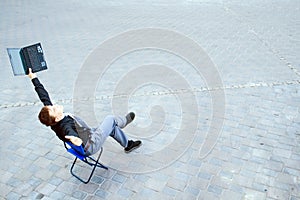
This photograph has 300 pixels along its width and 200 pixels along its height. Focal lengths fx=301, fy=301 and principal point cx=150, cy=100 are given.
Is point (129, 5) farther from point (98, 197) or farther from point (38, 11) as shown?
point (98, 197)

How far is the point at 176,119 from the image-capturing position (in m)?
4.78

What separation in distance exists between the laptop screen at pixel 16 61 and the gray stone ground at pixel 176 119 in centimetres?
120

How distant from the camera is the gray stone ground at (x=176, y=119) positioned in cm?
354

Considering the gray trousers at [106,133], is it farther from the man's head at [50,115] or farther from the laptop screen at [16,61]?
the laptop screen at [16,61]

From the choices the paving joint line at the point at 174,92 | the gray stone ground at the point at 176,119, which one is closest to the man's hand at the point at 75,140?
the gray stone ground at the point at 176,119

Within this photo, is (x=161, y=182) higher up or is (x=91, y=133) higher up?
(x=91, y=133)

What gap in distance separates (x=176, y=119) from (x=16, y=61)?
2.46 m

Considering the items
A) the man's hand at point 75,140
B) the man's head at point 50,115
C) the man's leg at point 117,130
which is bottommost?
the man's leg at point 117,130

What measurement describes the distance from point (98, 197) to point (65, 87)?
3215 millimetres

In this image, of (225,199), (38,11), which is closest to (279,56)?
(225,199)

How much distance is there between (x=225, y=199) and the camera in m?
3.30

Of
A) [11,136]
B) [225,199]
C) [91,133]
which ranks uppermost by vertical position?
[91,133]

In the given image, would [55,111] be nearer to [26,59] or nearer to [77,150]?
[77,150]

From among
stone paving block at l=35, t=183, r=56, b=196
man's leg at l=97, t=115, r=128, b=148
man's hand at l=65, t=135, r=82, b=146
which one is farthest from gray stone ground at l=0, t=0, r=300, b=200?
man's hand at l=65, t=135, r=82, b=146
